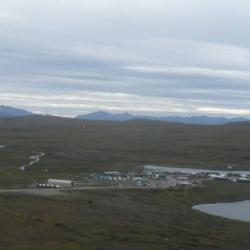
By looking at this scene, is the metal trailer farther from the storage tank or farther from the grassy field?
the grassy field

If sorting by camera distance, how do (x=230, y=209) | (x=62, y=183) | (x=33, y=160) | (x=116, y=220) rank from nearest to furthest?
(x=116, y=220) < (x=230, y=209) < (x=62, y=183) < (x=33, y=160)

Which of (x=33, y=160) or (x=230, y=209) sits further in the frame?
(x=33, y=160)

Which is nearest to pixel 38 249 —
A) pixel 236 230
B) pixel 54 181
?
pixel 236 230

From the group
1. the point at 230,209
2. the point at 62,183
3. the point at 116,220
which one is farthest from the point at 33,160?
the point at 116,220

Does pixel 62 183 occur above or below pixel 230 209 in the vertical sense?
above

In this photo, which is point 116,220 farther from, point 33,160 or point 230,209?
point 33,160

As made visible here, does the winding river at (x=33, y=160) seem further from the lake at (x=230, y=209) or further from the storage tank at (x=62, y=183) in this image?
the lake at (x=230, y=209)

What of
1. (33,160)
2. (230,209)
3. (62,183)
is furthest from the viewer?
(33,160)

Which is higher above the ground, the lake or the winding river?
the winding river

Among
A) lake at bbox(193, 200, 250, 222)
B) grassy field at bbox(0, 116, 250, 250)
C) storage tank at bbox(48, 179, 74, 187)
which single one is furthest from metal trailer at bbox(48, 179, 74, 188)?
lake at bbox(193, 200, 250, 222)
